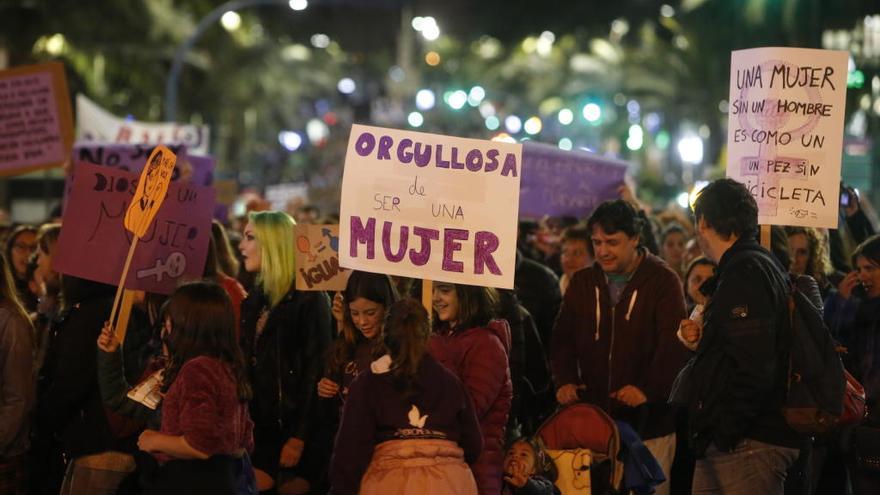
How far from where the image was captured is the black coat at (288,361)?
7.53 m

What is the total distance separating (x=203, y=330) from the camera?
19.1 ft

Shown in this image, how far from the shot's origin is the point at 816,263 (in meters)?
8.62

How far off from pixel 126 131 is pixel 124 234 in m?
13.4

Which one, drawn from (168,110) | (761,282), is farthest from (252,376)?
(168,110)

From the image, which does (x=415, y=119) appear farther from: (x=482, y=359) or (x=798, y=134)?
(x=482, y=359)

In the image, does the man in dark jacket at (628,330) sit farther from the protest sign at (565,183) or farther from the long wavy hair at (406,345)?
the protest sign at (565,183)

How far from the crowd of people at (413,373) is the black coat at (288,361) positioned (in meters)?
0.01

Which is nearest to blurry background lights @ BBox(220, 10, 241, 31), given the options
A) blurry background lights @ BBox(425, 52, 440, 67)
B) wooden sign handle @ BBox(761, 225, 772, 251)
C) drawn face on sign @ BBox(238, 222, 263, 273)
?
blurry background lights @ BBox(425, 52, 440, 67)

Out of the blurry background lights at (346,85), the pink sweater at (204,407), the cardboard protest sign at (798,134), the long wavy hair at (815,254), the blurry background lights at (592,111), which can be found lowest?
the pink sweater at (204,407)

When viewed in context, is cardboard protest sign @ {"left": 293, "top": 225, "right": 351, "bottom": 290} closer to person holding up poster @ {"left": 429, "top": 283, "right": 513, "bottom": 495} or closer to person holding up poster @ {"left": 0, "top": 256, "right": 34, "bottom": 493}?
person holding up poster @ {"left": 429, "top": 283, "right": 513, "bottom": 495}

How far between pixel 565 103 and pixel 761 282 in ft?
189

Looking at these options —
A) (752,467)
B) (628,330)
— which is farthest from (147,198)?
(752,467)

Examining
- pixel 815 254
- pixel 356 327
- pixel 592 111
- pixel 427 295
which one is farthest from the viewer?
pixel 592 111

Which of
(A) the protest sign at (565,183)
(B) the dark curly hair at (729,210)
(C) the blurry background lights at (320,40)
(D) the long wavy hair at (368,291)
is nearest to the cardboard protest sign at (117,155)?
Result: (A) the protest sign at (565,183)
